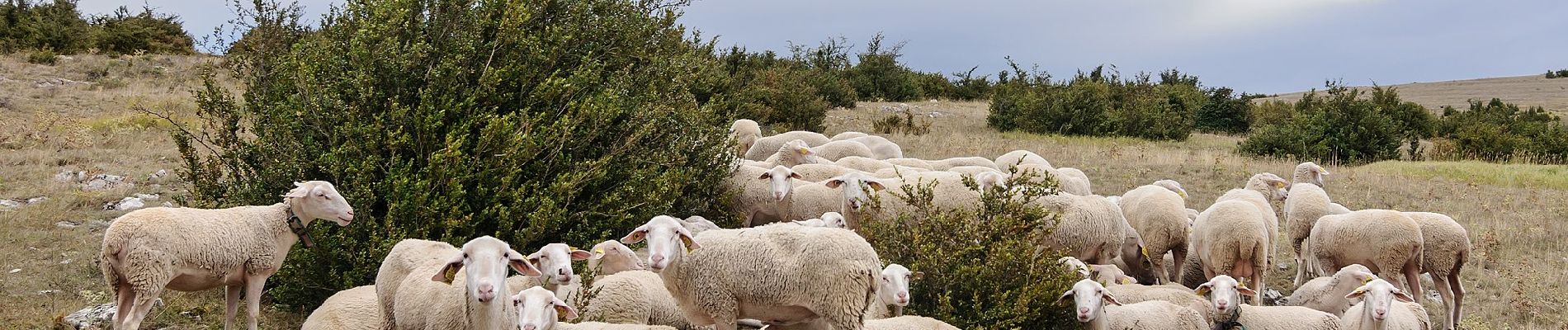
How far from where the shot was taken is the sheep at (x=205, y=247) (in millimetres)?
7266

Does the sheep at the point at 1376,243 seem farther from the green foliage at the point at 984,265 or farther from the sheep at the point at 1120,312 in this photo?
the green foliage at the point at 984,265

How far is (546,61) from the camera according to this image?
1050cm

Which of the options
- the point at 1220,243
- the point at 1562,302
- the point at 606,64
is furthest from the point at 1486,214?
the point at 606,64

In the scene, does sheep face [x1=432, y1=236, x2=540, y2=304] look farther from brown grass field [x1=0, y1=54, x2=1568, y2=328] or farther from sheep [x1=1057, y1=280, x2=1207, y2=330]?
sheep [x1=1057, y1=280, x2=1207, y2=330]

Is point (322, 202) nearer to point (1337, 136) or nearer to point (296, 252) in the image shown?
point (296, 252)

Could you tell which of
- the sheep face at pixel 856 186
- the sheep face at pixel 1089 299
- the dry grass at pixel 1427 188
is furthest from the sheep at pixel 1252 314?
the sheep face at pixel 856 186

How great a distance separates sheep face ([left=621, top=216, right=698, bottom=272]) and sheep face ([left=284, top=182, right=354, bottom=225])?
7.82ft

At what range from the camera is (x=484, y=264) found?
6.19 m

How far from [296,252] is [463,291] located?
8.99 ft

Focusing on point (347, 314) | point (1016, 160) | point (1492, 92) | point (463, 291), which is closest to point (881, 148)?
point (1016, 160)

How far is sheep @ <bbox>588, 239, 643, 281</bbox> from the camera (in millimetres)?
8695

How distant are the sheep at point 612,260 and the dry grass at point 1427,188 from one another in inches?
305

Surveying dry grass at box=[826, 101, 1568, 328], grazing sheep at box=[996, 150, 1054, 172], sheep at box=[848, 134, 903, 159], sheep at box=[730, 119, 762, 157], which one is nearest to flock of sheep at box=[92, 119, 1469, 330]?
dry grass at box=[826, 101, 1568, 328]

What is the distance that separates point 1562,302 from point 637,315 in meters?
9.92
